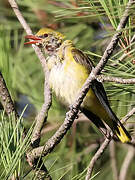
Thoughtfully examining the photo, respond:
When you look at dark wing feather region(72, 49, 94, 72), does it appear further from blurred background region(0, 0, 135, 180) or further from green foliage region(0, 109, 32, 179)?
green foliage region(0, 109, 32, 179)

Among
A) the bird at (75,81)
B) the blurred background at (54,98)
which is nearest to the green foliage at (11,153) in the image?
the blurred background at (54,98)

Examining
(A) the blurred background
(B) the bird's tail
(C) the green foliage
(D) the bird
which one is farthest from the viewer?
(A) the blurred background

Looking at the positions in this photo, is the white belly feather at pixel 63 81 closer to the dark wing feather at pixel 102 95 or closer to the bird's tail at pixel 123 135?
the dark wing feather at pixel 102 95

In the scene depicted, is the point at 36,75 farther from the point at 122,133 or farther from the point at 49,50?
the point at 122,133

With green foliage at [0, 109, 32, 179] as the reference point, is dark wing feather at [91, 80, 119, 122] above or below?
below

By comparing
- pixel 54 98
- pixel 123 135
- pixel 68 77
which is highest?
pixel 68 77

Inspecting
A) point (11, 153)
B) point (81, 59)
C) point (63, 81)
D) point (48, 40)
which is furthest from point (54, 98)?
point (11, 153)

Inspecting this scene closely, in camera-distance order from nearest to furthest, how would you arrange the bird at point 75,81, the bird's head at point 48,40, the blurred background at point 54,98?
the bird at point 75,81 < the blurred background at point 54,98 < the bird's head at point 48,40

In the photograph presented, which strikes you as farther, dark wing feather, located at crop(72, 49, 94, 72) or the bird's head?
the bird's head

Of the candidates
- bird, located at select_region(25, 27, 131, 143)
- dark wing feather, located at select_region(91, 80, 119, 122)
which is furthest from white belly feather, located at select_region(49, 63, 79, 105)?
dark wing feather, located at select_region(91, 80, 119, 122)

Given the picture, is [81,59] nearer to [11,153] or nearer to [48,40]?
[48,40]

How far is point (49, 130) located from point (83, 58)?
429 mm

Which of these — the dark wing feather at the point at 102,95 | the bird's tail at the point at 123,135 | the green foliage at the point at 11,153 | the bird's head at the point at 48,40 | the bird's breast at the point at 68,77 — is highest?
the bird's head at the point at 48,40

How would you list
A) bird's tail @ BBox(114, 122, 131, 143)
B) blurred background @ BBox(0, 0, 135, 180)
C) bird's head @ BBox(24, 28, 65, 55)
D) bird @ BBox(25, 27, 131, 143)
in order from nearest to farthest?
bird's tail @ BBox(114, 122, 131, 143), bird @ BBox(25, 27, 131, 143), blurred background @ BBox(0, 0, 135, 180), bird's head @ BBox(24, 28, 65, 55)
